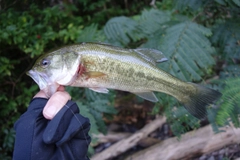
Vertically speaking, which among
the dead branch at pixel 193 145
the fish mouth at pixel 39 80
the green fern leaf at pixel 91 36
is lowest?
the dead branch at pixel 193 145

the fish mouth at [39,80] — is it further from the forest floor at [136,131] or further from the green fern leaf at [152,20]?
the forest floor at [136,131]

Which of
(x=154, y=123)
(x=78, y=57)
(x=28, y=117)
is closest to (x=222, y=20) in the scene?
(x=154, y=123)

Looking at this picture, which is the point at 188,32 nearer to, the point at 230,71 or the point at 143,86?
the point at 230,71

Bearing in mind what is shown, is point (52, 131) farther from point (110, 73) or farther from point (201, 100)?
point (201, 100)

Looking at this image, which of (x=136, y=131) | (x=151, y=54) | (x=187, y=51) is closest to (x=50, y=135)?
(x=151, y=54)

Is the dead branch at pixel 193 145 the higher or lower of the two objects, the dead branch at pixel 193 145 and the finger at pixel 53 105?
the lower

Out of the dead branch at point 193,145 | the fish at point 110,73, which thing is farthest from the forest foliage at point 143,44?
the fish at point 110,73
